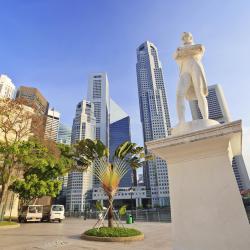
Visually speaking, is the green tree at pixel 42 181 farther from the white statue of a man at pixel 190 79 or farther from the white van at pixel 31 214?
the white statue of a man at pixel 190 79

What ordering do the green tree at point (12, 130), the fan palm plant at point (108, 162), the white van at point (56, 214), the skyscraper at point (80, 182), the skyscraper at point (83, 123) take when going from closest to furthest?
the fan palm plant at point (108, 162) < the green tree at point (12, 130) < the white van at point (56, 214) < the skyscraper at point (83, 123) < the skyscraper at point (80, 182)

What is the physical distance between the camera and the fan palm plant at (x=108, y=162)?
1054cm

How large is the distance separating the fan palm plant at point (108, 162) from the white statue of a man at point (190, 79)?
26.1ft

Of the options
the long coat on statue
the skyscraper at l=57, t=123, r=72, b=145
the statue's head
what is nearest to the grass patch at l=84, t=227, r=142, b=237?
the long coat on statue

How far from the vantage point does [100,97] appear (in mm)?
157000

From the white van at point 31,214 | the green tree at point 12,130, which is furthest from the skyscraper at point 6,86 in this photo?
the green tree at point 12,130

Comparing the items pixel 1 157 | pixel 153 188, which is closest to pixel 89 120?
pixel 153 188

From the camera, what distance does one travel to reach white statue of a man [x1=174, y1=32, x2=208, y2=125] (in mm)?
3283

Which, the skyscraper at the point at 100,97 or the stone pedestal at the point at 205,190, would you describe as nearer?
the stone pedestal at the point at 205,190

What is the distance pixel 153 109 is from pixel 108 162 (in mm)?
118269

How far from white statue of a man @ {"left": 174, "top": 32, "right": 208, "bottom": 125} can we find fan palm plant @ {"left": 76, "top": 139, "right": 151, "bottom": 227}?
313 inches

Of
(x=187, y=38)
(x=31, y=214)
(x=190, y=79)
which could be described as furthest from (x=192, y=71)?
(x=31, y=214)

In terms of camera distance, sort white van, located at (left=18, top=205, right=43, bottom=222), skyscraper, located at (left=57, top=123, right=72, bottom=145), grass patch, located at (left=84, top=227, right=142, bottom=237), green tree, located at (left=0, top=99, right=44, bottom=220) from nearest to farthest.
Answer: grass patch, located at (left=84, top=227, right=142, bottom=237), green tree, located at (left=0, top=99, right=44, bottom=220), white van, located at (left=18, top=205, right=43, bottom=222), skyscraper, located at (left=57, top=123, right=72, bottom=145)

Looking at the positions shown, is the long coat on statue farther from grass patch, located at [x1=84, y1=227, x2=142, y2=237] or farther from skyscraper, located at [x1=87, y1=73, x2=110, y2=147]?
skyscraper, located at [x1=87, y1=73, x2=110, y2=147]
